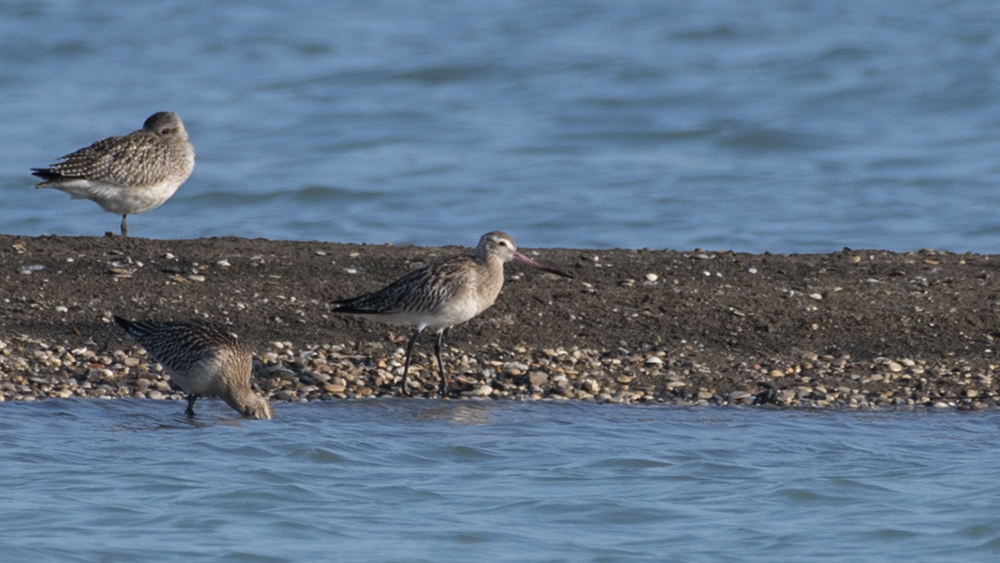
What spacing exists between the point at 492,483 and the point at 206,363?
1.75m

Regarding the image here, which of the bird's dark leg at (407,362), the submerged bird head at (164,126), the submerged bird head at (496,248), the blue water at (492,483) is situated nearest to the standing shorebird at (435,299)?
the bird's dark leg at (407,362)

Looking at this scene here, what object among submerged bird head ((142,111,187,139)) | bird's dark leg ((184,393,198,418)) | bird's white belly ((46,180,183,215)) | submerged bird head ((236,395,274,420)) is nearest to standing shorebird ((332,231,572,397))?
submerged bird head ((236,395,274,420))

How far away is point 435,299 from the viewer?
9.10 m

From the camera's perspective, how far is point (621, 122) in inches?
838

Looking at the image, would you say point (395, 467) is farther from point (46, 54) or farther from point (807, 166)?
point (46, 54)

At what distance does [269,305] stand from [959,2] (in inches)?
805

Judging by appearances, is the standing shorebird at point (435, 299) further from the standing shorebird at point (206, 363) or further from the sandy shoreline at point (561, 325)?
the standing shorebird at point (206, 363)

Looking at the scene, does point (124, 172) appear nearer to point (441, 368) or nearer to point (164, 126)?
point (164, 126)

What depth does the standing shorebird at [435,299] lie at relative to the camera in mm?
9109

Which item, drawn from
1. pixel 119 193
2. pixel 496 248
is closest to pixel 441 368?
pixel 496 248

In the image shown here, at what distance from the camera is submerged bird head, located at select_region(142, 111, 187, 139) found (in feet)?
40.6

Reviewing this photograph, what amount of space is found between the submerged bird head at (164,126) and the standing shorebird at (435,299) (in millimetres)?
3743

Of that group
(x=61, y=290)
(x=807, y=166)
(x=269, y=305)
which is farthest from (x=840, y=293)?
(x=807, y=166)

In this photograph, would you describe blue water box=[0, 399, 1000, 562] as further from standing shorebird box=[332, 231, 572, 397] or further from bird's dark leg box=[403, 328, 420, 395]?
standing shorebird box=[332, 231, 572, 397]
